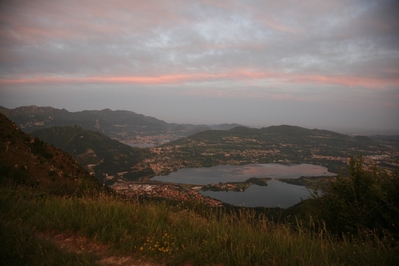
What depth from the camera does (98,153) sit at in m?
112

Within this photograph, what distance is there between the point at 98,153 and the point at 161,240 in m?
123

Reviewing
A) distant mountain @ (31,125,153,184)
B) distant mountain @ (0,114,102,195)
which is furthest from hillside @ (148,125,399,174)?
distant mountain @ (0,114,102,195)

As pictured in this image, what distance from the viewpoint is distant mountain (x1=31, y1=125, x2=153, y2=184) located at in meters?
94.7

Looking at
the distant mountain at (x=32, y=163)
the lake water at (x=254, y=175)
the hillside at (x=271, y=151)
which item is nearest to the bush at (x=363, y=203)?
the distant mountain at (x=32, y=163)

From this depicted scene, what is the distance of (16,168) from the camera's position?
1570 cm

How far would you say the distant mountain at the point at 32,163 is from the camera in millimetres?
14562

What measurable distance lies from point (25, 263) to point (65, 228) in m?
1.25

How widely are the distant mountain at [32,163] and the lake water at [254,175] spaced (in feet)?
108

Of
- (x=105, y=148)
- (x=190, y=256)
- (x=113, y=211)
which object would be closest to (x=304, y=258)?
(x=190, y=256)

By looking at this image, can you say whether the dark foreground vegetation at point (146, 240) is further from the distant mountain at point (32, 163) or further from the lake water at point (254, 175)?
the lake water at point (254, 175)

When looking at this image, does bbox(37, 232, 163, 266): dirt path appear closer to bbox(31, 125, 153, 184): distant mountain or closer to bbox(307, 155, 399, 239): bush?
bbox(307, 155, 399, 239): bush

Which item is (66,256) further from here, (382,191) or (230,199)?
(230,199)

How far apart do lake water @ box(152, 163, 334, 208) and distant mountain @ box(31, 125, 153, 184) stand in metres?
20.0

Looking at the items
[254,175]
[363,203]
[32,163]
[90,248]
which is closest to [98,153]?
[254,175]
